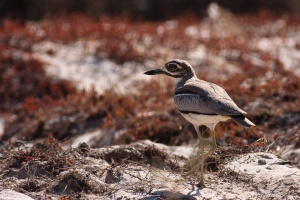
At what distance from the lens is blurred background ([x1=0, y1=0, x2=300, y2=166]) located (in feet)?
33.2

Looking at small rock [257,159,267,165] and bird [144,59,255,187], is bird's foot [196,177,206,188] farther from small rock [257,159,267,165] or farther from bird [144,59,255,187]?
small rock [257,159,267,165]

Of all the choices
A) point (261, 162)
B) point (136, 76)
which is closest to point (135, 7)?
point (136, 76)

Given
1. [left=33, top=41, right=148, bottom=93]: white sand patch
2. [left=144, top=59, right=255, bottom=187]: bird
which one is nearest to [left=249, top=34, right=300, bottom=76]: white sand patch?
[left=33, top=41, right=148, bottom=93]: white sand patch

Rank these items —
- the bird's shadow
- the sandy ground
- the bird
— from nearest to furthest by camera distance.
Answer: the bird, the bird's shadow, the sandy ground

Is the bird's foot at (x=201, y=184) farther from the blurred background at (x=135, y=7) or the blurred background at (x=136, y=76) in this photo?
the blurred background at (x=135, y=7)

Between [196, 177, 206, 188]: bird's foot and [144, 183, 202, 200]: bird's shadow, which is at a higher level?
[196, 177, 206, 188]: bird's foot

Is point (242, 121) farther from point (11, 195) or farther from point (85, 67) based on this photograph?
point (85, 67)

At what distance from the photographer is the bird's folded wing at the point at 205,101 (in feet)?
21.2

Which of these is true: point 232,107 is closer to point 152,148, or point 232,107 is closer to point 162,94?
point 152,148

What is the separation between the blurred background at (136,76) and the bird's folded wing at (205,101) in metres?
1.56

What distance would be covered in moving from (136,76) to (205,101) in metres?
6.47

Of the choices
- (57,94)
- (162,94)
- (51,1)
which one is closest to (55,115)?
(57,94)

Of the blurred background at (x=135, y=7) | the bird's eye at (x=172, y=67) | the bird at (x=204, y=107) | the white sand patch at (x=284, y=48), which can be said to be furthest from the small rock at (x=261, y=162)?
the blurred background at (x=135, y=7)

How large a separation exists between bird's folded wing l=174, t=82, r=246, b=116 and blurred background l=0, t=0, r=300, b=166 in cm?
156
